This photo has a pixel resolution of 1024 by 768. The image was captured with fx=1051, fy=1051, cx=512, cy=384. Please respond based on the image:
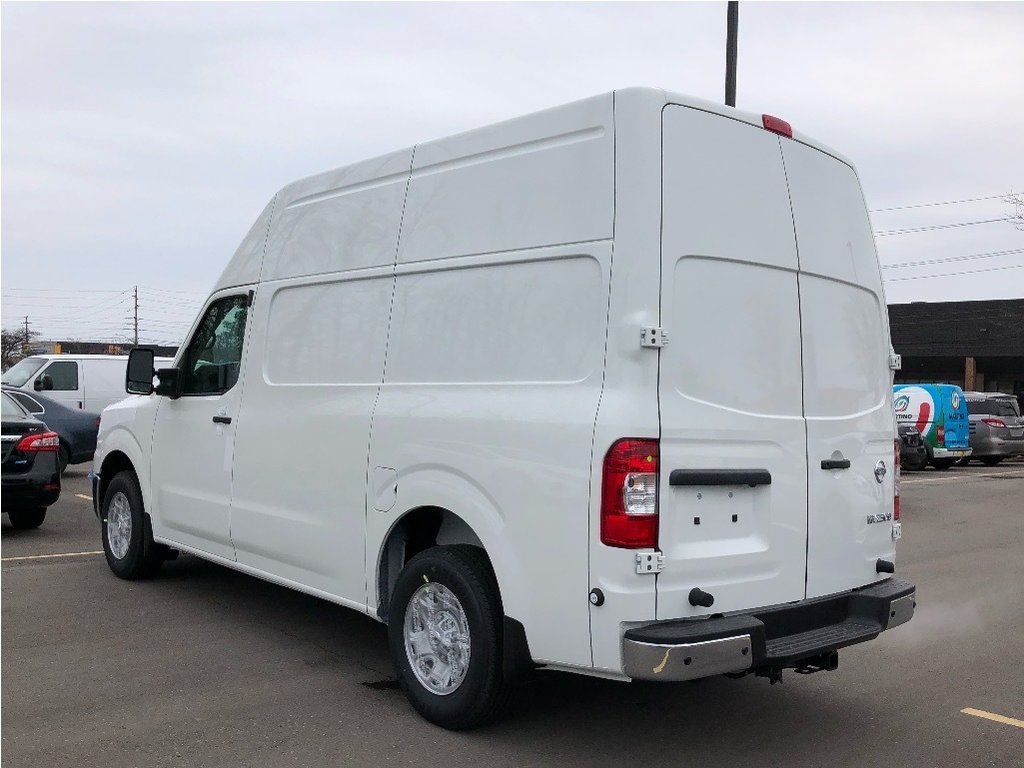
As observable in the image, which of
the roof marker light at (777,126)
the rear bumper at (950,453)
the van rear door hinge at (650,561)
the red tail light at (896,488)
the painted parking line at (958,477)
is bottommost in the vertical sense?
the painted parking line at (958,477)

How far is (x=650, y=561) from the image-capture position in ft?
13.8

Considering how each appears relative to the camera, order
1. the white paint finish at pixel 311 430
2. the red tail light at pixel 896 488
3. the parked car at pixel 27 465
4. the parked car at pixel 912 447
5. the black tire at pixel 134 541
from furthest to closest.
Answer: the parked car at pixel 912 447, the parked car at pixel 27 465, the black tire at pixel 134 541, the white paint finish at pixel 311 430, the red tail light at pixel 896 488

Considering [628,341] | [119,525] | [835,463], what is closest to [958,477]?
[119,525]

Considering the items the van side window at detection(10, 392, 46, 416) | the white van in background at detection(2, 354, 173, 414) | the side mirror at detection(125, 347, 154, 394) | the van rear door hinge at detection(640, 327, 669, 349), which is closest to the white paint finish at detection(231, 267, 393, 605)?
the side mirror at detection(125, 347, 154, 394)

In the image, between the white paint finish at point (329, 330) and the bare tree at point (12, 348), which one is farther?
the bare tree at point (12, 348)

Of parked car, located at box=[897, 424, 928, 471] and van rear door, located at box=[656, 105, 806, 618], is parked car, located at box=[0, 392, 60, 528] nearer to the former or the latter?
van rear door, located at box=[656, 105, 806, 618]

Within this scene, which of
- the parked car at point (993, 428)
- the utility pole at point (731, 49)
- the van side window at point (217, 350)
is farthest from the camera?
the parked car at point (993, 428)

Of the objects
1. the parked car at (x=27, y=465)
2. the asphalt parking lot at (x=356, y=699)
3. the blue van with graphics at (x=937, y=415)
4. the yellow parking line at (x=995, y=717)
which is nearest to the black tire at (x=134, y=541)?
the asphalt parking lot at (x=356, y=699)

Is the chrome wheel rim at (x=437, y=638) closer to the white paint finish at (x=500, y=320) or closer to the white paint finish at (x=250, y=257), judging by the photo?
the white paint finish at (x=500, y=320)

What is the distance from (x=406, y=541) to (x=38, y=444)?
662cm

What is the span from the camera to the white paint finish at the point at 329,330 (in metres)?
5.66

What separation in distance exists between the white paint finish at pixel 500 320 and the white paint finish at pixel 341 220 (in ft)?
1.33

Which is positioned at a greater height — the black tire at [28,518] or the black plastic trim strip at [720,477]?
the black plastic trim strip at [720,477]

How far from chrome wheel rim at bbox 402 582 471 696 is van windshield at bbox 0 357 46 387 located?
16086 mm
